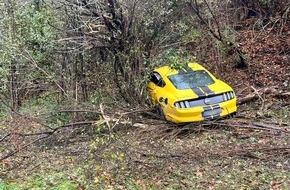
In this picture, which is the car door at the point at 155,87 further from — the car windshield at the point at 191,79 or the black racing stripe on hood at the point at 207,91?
the black racing stripe on hood at the point at 207,91

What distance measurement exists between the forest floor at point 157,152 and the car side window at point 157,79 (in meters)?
1.01

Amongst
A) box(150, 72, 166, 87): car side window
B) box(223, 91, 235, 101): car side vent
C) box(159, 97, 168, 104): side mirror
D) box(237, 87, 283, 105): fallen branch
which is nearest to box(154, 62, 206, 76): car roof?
box(150, 72, 166, 87): car side window

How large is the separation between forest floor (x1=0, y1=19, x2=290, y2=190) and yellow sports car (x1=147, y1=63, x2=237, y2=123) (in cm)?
30

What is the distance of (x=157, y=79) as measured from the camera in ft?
41.8

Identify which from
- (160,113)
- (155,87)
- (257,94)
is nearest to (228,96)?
(160,113)

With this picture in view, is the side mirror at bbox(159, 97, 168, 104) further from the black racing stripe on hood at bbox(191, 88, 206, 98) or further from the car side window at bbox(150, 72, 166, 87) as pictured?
the black racing stripe on hood at bbox(191, 88, 206, 98)

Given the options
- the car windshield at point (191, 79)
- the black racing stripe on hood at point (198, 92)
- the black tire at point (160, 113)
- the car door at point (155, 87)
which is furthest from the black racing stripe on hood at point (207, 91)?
the black tire at point (160, 113)

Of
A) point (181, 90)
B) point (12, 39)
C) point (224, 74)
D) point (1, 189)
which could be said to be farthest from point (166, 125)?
point (12, 39)

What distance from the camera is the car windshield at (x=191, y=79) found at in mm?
11883

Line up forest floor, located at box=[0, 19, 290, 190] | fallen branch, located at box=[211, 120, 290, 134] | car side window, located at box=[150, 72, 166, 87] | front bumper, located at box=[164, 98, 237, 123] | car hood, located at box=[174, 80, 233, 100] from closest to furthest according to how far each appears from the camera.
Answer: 1. forest floor, located at box=[0, 19, 290, 190]
2. fallen branch, located at box=[211, 120, 290, 134]
3. front bumper, located at box=[164, 98, 237, 123]
4. car hood, located at box=[174, 80, 233, 100]
5. car side window, located at box=[150, 72, 166, 87]

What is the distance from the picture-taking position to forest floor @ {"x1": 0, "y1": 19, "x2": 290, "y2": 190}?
27.8 feet

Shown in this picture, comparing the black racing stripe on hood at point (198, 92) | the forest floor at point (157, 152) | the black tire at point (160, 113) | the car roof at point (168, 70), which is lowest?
the forest floor at point (157, 152)

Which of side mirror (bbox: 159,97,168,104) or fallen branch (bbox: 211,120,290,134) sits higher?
side mirror (bbox: 159,97,168,104)

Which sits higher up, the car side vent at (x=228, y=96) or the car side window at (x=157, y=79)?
the car side window at (x=157, y=79)
